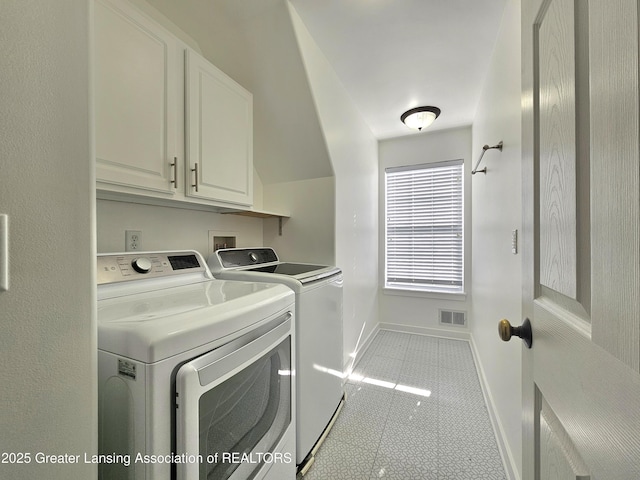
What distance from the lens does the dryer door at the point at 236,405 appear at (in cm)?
67

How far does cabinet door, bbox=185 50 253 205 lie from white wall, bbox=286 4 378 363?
20.5 inches

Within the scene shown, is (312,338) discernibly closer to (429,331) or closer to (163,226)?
(163,226)

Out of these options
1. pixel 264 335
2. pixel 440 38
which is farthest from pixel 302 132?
pixel 264 335

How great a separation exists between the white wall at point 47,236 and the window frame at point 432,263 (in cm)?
321

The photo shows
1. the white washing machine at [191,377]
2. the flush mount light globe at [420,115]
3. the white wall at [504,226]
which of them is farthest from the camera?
the flush mount light globe at [420,115]

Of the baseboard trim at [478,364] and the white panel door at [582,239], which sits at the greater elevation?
the white panel door at [582,239]

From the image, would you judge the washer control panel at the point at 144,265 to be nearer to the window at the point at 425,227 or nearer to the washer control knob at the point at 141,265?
the washer control knob at the point at 141,265

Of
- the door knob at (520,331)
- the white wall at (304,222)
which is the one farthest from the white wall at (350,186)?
the door knob at (520,331)

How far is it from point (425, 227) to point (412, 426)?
87.4 inches

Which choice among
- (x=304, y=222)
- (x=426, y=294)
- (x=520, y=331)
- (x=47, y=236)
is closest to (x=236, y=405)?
(x=47, y=236)

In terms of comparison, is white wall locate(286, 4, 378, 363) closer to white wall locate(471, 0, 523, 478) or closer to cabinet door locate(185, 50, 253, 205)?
cabinet door locate(185, 50, 253, 205)

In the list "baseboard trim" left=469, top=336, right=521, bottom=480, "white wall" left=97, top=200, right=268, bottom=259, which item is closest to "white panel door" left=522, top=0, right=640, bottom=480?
"baseboard trim" left=469, top=336, right=521, bottom=480

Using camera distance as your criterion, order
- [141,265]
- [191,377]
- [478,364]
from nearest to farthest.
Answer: [191,377]
[141,265]
[478,364]

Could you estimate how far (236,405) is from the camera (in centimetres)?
90
